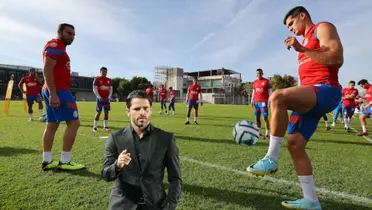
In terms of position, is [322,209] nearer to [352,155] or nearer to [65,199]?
[65,199]

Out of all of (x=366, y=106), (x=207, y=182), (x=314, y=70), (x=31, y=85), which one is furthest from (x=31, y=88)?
(x=366, y=106)

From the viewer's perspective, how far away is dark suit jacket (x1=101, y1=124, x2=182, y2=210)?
193cm

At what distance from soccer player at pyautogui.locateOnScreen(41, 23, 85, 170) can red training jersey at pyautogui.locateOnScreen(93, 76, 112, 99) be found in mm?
4622

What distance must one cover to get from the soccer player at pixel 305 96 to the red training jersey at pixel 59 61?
3.73m

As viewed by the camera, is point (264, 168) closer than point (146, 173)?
No

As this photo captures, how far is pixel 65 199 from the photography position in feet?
9.89

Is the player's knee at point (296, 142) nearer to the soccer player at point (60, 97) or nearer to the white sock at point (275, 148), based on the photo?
the white sock at point (275, 148)

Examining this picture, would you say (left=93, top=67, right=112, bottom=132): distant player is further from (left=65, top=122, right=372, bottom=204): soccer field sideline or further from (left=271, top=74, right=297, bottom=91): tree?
(left=271, top=74, right=297, bottom=91): tree

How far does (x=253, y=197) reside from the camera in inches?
126

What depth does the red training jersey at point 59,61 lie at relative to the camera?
4.10 meters

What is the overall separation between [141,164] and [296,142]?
1.99 metres

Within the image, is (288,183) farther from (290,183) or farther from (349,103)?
(349,103)

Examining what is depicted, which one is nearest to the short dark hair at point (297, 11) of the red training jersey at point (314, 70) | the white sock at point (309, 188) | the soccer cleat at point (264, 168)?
the red training jersey at point (314, 70)

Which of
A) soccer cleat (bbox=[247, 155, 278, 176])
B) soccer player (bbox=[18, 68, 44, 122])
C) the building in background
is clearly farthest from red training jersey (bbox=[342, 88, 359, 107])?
the building in background
